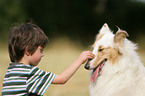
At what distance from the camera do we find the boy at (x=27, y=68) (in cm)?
297

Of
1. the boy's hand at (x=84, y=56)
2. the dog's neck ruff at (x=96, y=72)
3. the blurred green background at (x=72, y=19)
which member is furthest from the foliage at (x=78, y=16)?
the boy's hand at (x=84, y=56)

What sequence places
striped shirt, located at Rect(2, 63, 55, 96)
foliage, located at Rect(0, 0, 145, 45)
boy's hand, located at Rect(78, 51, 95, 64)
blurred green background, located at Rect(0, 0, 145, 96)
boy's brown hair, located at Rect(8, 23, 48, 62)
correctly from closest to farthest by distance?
striped shirt, located at Rect(2, 63, 55, 96)
boy's brown hair, located at Rect(8, 23, 48, 62)
boy's hand, located at Rect(78, 51, 95, 64)
blurred green background, located at Rect(0, 0, 145, 96)
foliage, located at Rect(0, 0, 145, 45)

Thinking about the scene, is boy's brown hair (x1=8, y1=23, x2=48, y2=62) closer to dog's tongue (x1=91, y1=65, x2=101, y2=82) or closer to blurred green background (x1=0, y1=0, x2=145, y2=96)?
dog's tongue (x1=91, y1=65, x2=101, y2=82)

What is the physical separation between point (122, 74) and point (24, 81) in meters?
1.58

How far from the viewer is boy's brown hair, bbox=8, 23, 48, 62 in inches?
123

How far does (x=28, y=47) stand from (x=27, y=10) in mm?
19150

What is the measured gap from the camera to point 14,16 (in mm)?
20562

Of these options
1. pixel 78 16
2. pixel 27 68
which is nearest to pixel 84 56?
pixel 27 68

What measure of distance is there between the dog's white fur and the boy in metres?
0.53

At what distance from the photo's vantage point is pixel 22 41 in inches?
123

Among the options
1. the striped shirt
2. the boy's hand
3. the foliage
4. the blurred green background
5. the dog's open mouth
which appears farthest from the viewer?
the foliage

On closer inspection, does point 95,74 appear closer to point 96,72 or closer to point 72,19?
point 96,72

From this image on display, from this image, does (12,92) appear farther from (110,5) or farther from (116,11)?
(110,5)

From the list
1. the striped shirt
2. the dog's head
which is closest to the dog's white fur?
the dog's head
